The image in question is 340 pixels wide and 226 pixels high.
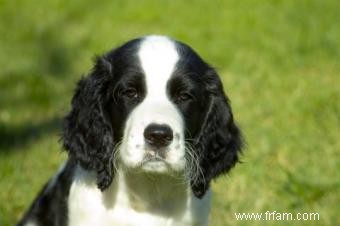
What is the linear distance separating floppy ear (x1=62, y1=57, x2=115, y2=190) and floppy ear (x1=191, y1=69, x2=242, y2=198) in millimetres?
553

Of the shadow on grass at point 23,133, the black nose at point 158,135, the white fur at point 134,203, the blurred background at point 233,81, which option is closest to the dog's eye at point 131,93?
the black nose at point 158,135

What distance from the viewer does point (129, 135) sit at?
488 cm

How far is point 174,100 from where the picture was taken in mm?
5102

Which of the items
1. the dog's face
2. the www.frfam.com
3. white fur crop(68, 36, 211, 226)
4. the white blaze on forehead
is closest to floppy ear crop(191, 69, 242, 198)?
the dog's face

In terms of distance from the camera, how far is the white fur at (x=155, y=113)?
189 inches

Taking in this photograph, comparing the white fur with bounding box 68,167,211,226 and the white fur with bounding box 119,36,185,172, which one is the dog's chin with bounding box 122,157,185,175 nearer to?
the white fur with bounding box 119,36,185,172

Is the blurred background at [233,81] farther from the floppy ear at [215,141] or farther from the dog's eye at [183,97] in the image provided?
the dog's eye at [183,97]

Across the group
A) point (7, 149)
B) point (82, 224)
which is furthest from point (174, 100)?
point (7, 149)

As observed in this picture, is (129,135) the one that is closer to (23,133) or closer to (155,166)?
(155,166)

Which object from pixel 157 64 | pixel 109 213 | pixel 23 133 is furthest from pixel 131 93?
pixel 23 133

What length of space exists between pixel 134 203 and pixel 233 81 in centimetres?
478

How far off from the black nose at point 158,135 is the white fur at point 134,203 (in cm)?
57

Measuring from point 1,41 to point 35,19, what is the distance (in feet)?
3.65

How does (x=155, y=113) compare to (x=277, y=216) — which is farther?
(x=277, y=216)
